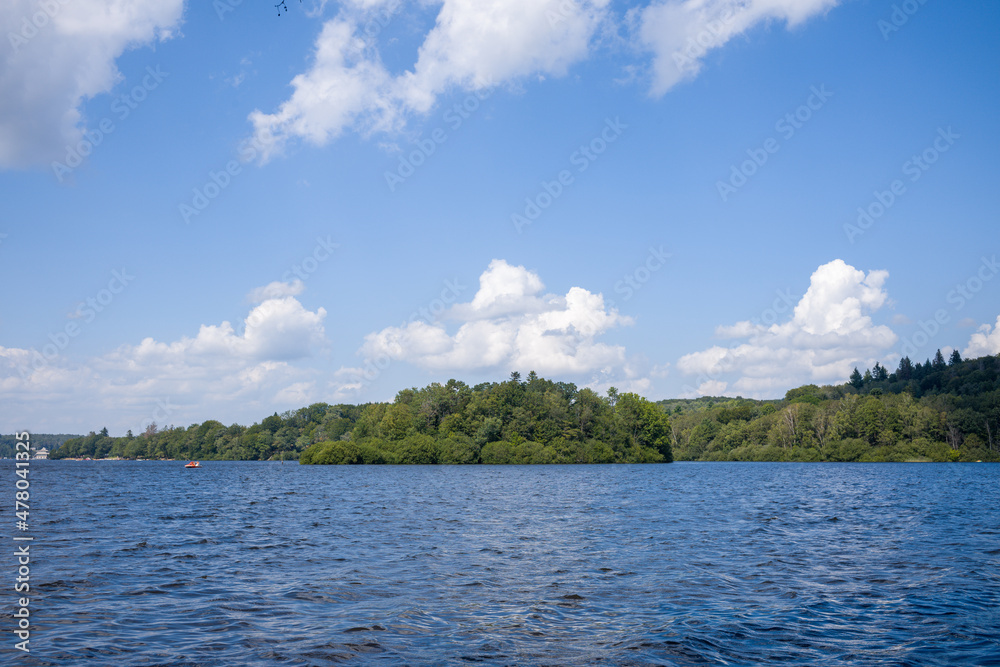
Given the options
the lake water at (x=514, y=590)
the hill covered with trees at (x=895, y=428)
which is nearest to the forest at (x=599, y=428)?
the hill covered with trees at (x=895, y=428)

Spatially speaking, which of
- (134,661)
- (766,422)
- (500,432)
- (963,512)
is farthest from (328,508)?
(766,422)

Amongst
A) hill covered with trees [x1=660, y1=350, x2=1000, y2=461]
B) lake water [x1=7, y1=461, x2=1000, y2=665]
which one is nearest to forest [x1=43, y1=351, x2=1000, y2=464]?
hill covered with trees [x1=660, y1=350, x2=1000, y2=461]

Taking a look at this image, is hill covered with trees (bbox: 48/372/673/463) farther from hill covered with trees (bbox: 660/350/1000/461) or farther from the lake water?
the lake water

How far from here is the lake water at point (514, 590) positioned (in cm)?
1355

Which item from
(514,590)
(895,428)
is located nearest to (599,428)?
(895,428)

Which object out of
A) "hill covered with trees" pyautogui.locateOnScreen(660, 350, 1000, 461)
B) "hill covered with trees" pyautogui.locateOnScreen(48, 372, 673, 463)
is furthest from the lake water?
"hill covered with trees" pyautogui.locateOnScreen(660, 350, 1000, 461)

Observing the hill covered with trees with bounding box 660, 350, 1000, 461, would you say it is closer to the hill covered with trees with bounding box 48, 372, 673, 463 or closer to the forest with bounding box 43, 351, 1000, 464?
the forest with bounding box 43, 351, 1000, 464

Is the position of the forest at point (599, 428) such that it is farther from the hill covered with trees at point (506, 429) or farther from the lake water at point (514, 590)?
the lake water at point (514, 590)

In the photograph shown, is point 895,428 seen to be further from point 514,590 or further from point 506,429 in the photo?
point 514,590

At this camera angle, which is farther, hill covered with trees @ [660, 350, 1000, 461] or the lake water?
hill covered with trees @ [660, 350, 1000, 461]

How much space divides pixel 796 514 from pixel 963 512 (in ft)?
34.9

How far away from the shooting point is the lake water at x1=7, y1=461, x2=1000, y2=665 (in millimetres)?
13555

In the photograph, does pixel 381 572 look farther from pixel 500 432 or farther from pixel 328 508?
pixel 500 432

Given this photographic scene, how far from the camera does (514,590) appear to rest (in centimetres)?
1891
